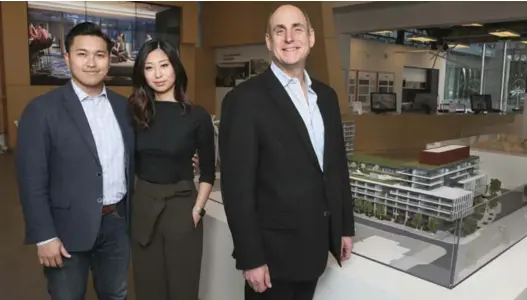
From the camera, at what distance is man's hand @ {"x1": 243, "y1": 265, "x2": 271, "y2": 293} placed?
1.37 meters

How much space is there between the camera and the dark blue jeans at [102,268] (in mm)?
1621

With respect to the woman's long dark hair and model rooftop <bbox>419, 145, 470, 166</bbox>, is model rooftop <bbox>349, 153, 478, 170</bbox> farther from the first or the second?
the woman's long dark hair

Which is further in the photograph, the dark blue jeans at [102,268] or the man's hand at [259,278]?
the dark blue jeans at [102,268]

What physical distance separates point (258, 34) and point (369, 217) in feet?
Result: 28.6

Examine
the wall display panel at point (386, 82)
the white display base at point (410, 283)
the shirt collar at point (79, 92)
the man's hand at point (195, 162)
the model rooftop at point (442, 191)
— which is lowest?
the white display base at point (410, 283)

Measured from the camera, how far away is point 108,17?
10.2 m

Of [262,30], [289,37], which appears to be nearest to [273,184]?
[289,37]


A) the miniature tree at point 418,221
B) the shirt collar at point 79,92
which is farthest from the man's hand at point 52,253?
the miniature tree at point 418,221

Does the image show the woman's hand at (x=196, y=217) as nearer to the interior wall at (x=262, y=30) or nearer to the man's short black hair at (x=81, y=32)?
the man's short black hair at (x=81, y=32)

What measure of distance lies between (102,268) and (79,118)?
639 millimetres

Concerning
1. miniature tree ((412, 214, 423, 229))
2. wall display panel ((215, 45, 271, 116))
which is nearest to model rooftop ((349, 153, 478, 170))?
miniature tree ((412, 214, 423, 229))

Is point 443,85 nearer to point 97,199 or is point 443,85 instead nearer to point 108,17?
point 108,17

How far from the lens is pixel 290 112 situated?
1395 millimetres

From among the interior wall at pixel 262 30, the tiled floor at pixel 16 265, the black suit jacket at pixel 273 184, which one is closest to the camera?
the black suit jacket at pixel 273 184
